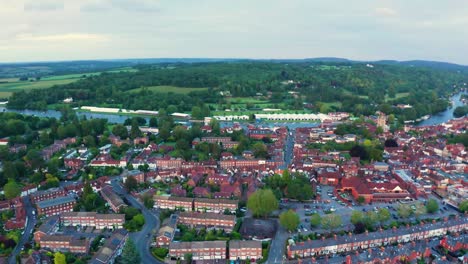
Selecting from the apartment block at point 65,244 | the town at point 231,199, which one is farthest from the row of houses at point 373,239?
the apartment block at point 65,244

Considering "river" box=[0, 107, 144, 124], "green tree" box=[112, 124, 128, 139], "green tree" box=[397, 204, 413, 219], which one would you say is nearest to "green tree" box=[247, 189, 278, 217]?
"green tree" box=[397, 204, 413, 219]

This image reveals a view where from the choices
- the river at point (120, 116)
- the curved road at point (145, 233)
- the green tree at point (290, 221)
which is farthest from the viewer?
the river at point (120, 116)

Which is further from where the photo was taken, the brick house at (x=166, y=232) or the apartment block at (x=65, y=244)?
the brick house at (x=166, y=232)

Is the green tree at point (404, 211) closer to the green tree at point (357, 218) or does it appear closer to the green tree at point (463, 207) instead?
the green tree at point (357, 218)

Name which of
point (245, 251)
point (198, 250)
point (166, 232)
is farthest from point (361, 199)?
point (166, 232)

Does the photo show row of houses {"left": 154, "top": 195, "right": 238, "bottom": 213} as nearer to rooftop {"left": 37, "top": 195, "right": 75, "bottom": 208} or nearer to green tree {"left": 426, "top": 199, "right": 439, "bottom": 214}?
rooftop {"left": 37, "top": 195, "right": 75, "bottom": 208}

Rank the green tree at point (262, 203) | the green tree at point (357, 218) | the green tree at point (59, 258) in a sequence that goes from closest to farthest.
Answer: the green tree at point (59, 258) → the green tree at point (357, 218) → the green tree at point (262, 203)

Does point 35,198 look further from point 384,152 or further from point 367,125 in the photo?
point 367,125

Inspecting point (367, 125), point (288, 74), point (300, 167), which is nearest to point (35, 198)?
point (300, 167)

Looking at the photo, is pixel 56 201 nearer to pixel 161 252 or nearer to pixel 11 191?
pixel 11 191
